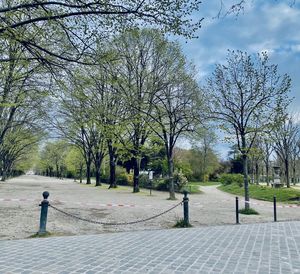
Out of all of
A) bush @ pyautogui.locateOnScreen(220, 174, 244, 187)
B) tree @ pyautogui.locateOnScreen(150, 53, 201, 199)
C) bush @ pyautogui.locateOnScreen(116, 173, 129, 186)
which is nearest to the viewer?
tree @ pyautogui.locateOnScreen(150, 53, 201, 199)

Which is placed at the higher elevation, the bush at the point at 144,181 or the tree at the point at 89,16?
the tree at the point at 89,16

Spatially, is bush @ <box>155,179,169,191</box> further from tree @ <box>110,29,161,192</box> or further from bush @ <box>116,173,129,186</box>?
bush @ <box>116,173,129,186</box>

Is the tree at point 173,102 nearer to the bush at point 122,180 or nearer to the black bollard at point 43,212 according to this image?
the black bollard at point 43,212

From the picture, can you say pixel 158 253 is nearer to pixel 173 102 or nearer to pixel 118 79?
pixel 118 79

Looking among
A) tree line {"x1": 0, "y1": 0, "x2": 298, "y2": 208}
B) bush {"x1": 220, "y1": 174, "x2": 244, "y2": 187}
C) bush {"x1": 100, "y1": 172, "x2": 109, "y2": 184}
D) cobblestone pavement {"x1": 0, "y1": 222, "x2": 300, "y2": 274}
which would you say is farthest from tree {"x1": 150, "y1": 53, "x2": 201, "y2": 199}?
bush {"x1": 100, "y1": 172, "x2": 109, "y2": 184}

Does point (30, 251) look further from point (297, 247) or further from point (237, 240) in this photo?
point (297, 247)

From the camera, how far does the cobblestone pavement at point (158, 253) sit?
5203 millimetres

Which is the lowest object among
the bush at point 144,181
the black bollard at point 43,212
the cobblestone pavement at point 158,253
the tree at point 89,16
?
the cobblestone pavement at point 158,253

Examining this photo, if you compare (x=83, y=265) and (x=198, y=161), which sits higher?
(x=198, y=161)

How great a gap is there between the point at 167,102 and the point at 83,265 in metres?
18.4

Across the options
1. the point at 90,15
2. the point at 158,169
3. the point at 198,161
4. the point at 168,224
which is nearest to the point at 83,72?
the point at 90,15

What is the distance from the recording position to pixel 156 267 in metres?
5.29

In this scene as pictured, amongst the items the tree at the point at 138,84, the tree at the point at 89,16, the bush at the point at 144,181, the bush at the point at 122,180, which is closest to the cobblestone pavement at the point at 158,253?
the tree at the point at 89,16

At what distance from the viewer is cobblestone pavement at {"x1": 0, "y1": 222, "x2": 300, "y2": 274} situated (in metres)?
5.20
